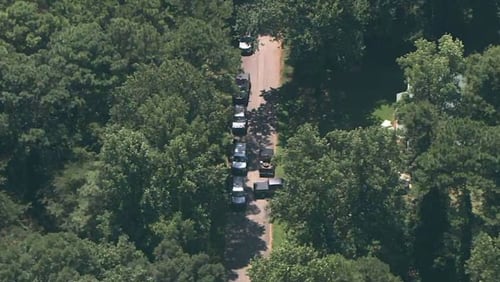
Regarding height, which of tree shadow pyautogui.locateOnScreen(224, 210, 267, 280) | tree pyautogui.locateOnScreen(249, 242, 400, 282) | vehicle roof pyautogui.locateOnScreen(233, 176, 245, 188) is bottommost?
Answer: tree pyautogui.locateOnScreen(249, 242, 400, 282)

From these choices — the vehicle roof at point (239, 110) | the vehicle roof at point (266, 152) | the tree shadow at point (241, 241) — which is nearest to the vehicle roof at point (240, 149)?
the vehicle roof at point (266, 152)

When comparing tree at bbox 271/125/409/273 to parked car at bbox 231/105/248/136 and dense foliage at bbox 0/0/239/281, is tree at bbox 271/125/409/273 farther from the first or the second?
parked car at bbox 231/105/248/136

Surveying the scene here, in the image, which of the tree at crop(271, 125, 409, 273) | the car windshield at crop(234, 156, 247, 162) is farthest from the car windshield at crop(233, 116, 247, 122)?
the tree at crop(271, 125, 409, 273)

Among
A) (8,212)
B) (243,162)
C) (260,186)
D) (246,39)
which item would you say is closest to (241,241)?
(260,186)

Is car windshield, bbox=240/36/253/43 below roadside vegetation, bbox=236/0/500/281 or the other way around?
the other way around

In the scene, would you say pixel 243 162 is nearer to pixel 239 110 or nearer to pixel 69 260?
pixel 239 110
